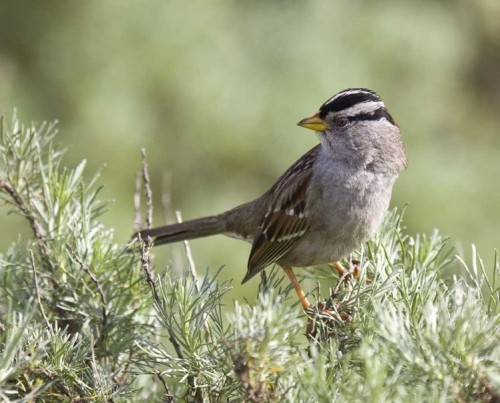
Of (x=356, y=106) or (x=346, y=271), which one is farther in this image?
(x=356, y=106)

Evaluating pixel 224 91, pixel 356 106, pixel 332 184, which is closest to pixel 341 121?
pixel 356 106

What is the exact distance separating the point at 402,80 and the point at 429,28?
40 centimetres

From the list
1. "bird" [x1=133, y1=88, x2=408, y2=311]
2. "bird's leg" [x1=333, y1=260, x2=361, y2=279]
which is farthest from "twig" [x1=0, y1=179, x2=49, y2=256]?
"bird" [x1=133, y1=88, x2=408, y2=311]

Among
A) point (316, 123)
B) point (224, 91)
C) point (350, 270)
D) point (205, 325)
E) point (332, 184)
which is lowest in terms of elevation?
point (205, 325)

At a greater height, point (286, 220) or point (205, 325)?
point (286, 220)

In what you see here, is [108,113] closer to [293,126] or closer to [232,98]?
[232,98]

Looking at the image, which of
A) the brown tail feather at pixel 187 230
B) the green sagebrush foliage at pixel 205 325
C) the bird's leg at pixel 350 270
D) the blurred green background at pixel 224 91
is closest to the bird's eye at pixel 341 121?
the bird's leg at pixel 350 270

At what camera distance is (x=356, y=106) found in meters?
2.86

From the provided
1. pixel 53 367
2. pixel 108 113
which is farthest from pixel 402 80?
pixel 53 367

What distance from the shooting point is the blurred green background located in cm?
490

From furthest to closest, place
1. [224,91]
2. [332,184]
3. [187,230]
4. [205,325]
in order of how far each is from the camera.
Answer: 1. [224,91]
2. [187,230]
3. [332,184]
4. [205,325]

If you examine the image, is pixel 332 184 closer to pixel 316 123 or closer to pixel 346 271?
pixel 316 123

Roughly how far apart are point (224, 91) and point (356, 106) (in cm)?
225

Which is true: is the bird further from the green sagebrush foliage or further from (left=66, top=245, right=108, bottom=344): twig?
(left=66, top=245, right=108, bottom=344): twig
